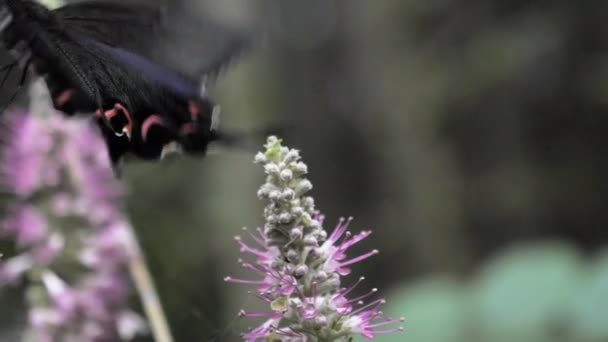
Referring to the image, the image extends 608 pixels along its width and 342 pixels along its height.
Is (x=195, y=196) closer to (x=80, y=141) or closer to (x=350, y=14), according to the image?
(x=350, y=14)

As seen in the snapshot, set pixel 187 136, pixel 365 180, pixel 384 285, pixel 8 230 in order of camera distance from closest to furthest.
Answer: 1. pixel 187 136
2. pixel 8 230
3. pixel 384 285
4. pixel 365 180

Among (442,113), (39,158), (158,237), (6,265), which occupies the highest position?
(442,113)

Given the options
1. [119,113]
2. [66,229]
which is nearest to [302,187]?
[119,113]

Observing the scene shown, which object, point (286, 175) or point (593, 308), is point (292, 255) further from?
point (593, 308)

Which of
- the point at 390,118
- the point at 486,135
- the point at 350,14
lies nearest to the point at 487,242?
the point at 486,135

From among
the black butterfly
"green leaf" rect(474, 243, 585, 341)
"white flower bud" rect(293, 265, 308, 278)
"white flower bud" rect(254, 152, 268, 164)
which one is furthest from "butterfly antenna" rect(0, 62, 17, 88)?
"green leaf" rect(474, 243, 585, 341)

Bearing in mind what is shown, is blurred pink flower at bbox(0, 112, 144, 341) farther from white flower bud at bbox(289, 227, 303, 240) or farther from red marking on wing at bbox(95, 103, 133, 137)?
white flower bud at bbox(289, 227, 303, 240)
